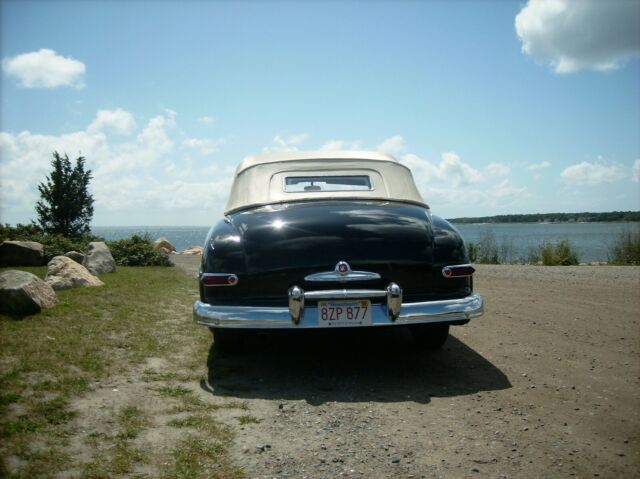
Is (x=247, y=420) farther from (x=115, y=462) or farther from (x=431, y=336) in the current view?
(x=431, y=336)

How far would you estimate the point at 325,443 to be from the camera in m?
2.67

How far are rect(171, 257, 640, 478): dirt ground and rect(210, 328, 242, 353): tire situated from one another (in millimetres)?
142

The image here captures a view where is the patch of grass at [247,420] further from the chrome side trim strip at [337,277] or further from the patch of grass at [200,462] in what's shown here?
the chrome side trim strip at [337,277]

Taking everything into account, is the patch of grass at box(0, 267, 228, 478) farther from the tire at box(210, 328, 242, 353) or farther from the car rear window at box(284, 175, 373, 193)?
the car rear window at box(284, 175, 373, 193)

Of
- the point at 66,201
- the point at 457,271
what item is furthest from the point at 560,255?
the point at 66,201

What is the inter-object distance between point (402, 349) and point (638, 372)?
196 cm

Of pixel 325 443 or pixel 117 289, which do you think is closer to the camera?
pixel 325 443

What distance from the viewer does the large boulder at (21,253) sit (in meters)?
12.3

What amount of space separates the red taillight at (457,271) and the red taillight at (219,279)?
62.2 inches

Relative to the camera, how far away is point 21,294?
5.35m

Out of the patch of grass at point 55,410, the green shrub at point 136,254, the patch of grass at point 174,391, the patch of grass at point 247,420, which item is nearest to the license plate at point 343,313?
the patch of grass at point 247,420

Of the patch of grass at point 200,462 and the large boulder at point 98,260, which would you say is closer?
the patch of grass at point 200,462

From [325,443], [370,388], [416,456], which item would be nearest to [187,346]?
[370,388]

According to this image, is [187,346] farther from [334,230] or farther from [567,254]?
[567,254]
